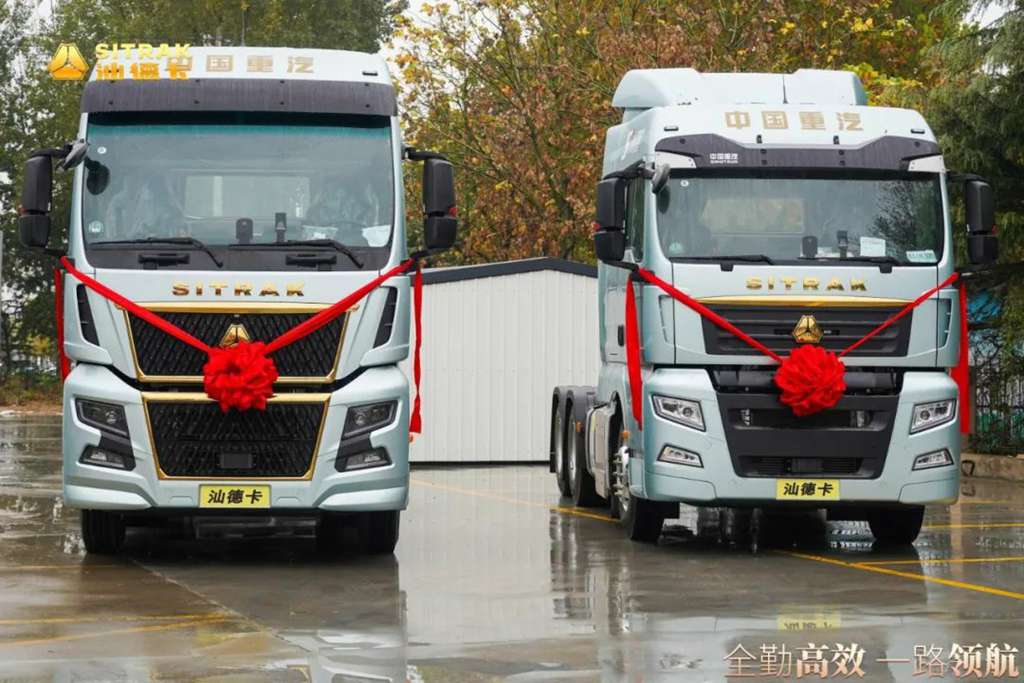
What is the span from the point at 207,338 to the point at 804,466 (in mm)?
4655

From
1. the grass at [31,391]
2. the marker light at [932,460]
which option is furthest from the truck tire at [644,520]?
the grass at [31,391]

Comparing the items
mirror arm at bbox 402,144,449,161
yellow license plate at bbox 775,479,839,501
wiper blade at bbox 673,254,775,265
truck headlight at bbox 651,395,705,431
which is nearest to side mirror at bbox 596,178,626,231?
wiper blade at bbox 673,254,775,265

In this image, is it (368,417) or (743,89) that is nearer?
(368,417)

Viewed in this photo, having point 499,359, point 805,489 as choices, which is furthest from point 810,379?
point 499,359

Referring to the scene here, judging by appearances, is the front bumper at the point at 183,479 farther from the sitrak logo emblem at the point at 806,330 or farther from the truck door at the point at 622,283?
the sitrak logo emblem at the point at 806,330

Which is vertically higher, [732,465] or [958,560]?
[732,465]

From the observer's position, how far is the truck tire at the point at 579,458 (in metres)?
19.2

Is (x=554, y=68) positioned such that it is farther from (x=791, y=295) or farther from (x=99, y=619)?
(x=99, y=619)

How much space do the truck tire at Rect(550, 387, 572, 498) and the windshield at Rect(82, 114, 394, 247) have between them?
288 inches

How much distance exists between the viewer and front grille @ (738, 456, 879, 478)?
14.8 m

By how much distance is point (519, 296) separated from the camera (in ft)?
94.5

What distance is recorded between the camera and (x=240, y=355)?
13.3 metres

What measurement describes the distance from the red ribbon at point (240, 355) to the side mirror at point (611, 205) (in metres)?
2.52

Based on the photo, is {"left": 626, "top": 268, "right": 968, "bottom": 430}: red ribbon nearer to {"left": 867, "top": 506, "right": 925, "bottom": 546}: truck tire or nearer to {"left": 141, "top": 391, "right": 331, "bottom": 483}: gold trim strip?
{"left": 867, "top": 506, "right": 925, "bottom": 546}: truck tire
